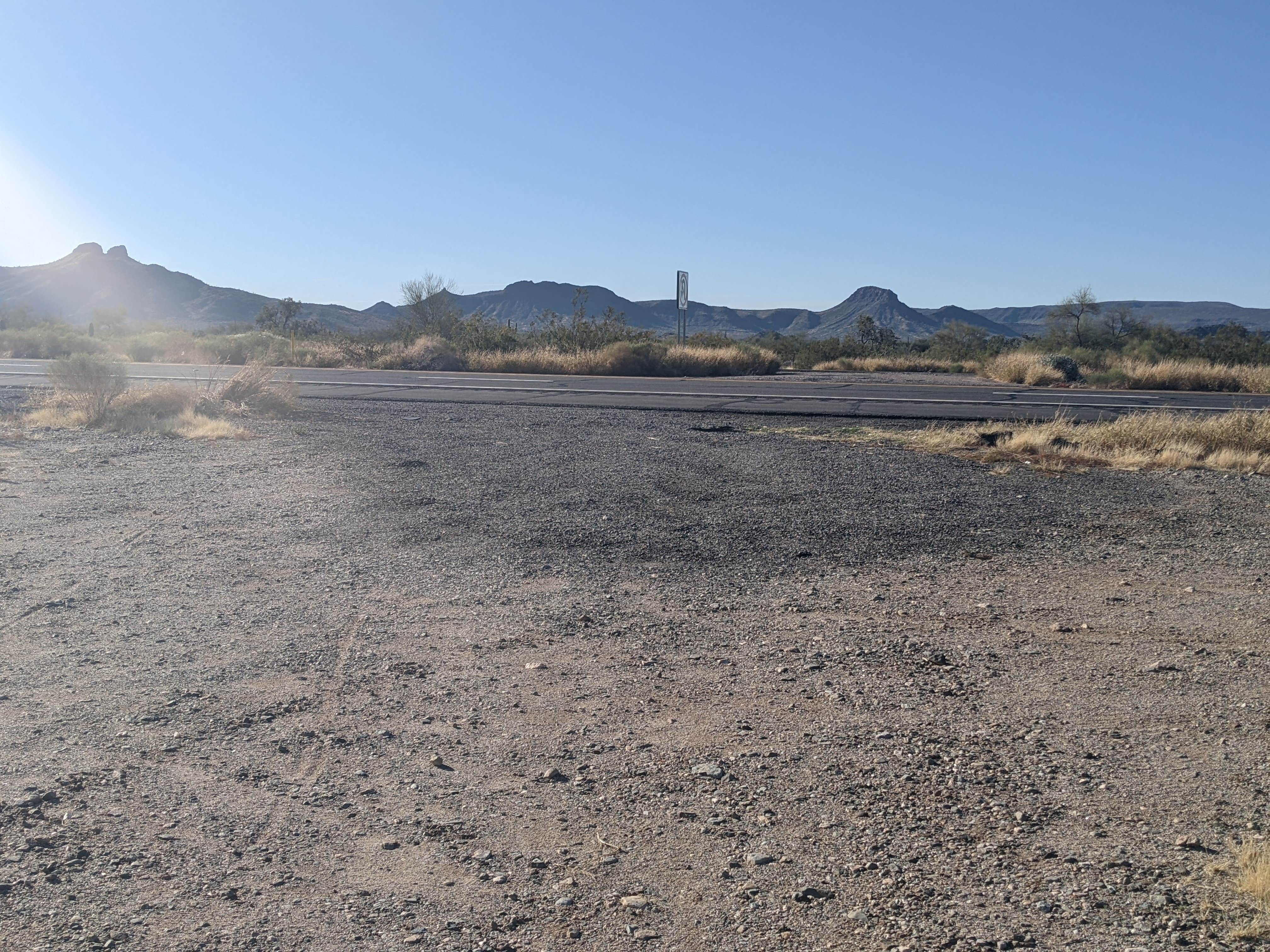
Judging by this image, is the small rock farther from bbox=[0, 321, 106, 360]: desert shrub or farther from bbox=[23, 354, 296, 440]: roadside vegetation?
bbox=[0, 321, 106, 360]: desert shrub

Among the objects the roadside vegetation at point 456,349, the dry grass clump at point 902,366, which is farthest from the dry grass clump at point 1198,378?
the roadside vegetation at point 456,349

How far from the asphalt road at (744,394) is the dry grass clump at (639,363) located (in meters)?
2.17

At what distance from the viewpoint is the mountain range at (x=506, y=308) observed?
134m

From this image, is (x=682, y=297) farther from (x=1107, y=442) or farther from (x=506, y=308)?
(x=506, y=308)

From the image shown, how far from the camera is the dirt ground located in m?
3.25

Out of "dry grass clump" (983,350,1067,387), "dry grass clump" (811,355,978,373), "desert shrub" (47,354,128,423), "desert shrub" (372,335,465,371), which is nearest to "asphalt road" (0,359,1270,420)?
"dry grass clump" (983,350,1067,387)

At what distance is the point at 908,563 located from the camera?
Answer: 8062 mm

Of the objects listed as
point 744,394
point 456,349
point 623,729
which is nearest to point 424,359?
point 456,349

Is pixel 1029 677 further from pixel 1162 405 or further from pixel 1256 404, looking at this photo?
pixel 1256 404

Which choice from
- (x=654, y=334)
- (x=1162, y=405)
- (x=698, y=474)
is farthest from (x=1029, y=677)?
(x=654, y=334)

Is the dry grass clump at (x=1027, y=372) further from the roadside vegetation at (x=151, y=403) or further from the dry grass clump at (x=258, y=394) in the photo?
the roadside vegetation at (x=151, y=403)

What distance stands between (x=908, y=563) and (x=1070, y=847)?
179 inches

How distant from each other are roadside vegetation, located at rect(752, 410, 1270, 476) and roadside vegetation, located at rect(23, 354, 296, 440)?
32.0 ft

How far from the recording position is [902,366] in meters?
41.9
